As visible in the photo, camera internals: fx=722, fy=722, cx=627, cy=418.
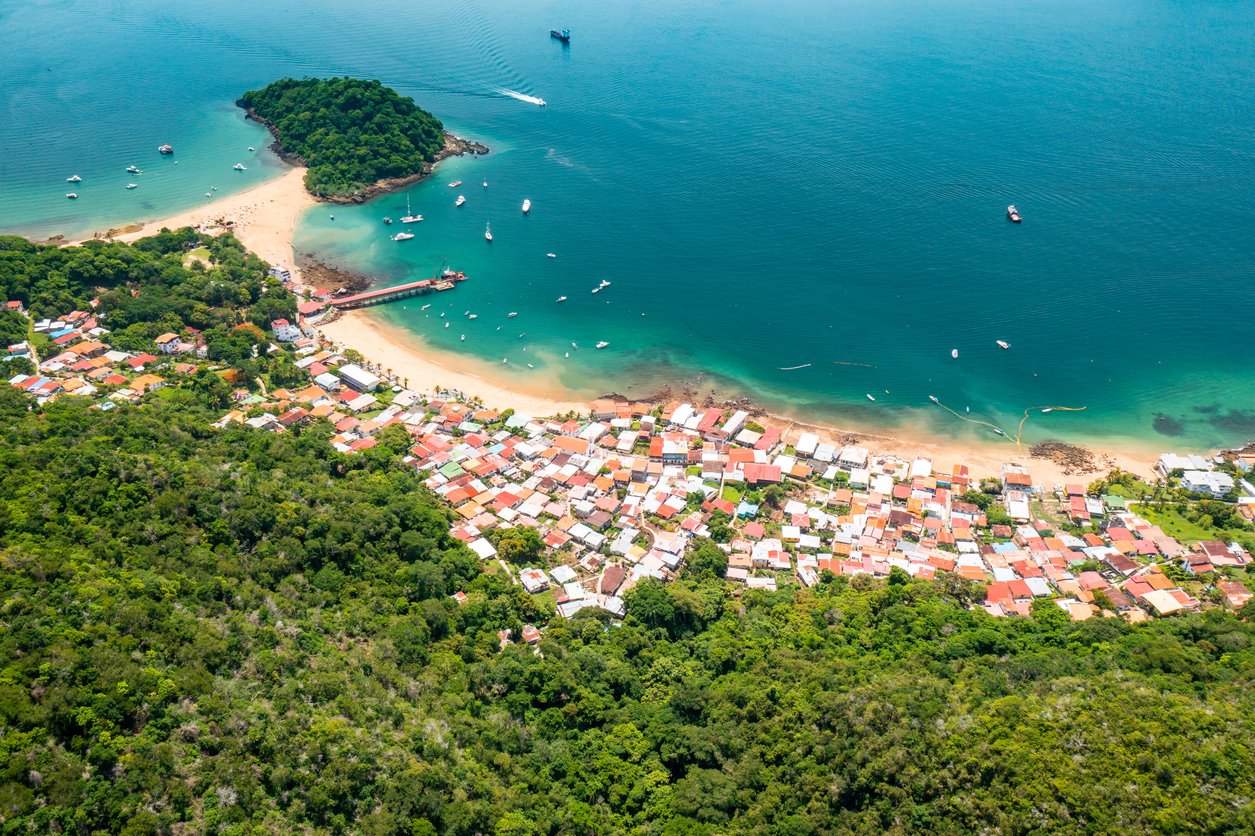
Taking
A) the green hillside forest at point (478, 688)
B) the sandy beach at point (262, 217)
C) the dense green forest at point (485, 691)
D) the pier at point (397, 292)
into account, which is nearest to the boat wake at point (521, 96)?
the sandy beach at point (262, 217)

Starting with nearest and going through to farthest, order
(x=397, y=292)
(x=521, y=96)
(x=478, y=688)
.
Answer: (x=478, y=688), (x=397, y=292), (x=521, y=96)

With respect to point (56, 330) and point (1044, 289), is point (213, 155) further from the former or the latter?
point (1044, 289)

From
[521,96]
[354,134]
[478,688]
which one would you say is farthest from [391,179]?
[478,688]

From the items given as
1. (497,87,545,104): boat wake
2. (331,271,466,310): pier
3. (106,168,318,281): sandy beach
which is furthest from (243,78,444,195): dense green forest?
(331,271,466,310): pier

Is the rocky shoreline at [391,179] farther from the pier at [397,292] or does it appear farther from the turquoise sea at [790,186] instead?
the pier at [397,292]

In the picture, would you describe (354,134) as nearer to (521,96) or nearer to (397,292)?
(521,96)

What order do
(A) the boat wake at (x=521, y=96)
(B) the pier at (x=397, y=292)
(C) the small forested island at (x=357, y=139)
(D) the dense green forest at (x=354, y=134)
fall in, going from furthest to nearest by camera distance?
(A) the boat wake at (x=521, y=96) → (D) the dense green forest at (x=354, y=134) → (C) the small forested island at (x=357, y=139) → (B) the pier at (x=397, y=292)

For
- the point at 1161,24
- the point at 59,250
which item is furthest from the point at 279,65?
the point at 1161,24
